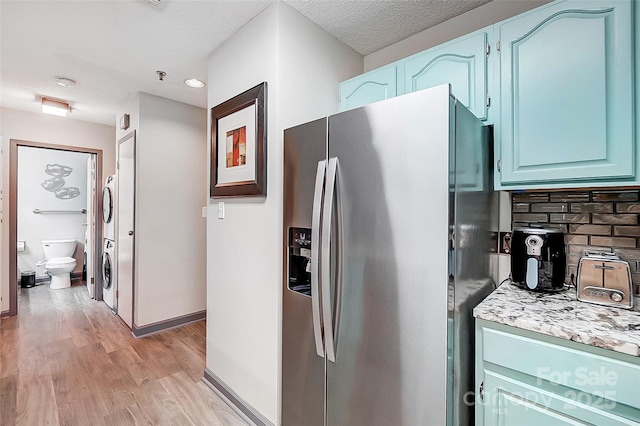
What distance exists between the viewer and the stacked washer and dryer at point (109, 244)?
367 cm

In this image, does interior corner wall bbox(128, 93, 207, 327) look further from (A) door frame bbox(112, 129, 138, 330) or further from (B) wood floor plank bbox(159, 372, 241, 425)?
(B) wood floor plank bbox(159, 372, 241, 425)

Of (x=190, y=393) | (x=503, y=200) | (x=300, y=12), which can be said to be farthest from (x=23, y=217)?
(x=503, y=200)

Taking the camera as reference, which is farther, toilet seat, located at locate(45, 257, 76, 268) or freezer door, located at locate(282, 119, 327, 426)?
toilet seat, located at locate(45, 257, 76, 268)

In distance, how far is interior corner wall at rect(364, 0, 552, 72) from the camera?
5.48ft

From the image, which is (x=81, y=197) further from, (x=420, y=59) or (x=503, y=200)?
(x=503, y=200)

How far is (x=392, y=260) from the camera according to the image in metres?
1.20

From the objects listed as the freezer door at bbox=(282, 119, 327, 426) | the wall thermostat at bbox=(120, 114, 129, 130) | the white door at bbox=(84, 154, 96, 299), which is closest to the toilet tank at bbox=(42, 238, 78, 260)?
the white door at bbox=(84, 154, 96, 299)

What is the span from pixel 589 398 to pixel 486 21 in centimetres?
188

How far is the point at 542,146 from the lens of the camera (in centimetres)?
130

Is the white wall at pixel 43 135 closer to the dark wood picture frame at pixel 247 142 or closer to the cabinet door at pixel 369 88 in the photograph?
the dark wood picture frame at pixel 247 142

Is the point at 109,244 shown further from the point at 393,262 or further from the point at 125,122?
the point at 393,262

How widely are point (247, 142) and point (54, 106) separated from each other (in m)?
2.77

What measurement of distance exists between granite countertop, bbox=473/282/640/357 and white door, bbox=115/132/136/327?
322 cm

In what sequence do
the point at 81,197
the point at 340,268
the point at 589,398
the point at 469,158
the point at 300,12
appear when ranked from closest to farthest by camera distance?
the point at 589,398 → the point at 469,158 → the point at 340,268 → the point at 300,12 → the point at 81,197
